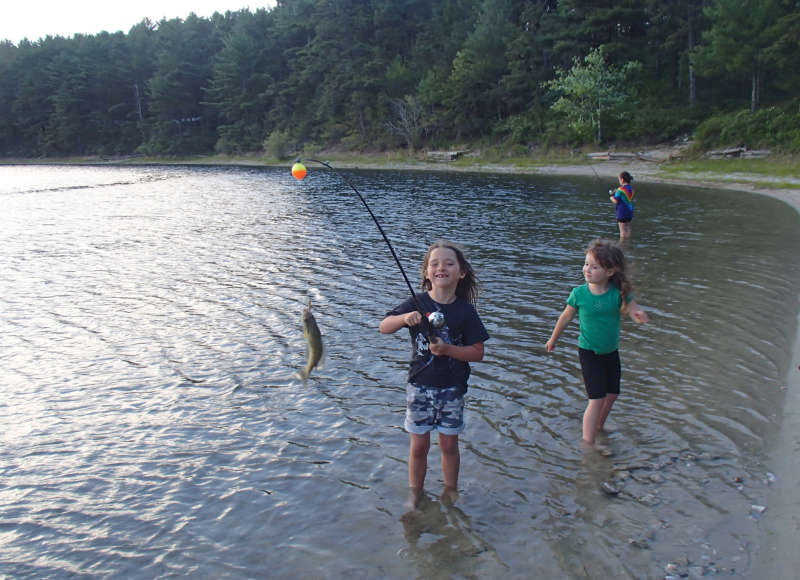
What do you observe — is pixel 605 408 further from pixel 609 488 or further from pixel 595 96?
pixel 595 96

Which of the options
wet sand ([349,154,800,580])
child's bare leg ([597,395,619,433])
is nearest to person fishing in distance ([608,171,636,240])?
wet sand ([349,154,800,580])

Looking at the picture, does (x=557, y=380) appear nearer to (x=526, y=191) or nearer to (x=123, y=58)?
(x=526, y=191)

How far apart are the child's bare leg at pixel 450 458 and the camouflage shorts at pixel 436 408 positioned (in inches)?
6.0

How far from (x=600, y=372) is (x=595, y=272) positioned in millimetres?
918

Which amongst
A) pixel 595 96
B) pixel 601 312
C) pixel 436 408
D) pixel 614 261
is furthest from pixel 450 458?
pixel 595 96

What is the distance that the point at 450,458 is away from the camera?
4855 mm

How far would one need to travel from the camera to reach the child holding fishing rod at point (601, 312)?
5.18 m

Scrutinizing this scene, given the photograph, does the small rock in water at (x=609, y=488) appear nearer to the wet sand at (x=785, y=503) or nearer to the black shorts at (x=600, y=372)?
the black shorts at (x=600, y=372)

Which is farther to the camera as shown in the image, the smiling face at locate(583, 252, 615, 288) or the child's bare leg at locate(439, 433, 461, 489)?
the smiling face at locate(583, 252, 615, 288)

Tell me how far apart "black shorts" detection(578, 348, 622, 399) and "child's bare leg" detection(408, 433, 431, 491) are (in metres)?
1.66

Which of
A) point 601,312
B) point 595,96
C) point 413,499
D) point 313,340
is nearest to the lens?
point 313,340

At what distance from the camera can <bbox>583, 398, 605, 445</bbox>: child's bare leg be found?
5539 mm

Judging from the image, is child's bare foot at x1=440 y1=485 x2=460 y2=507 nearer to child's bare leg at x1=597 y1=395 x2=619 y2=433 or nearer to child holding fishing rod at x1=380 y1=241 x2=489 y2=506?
child holding fishing rod at x1=380 y1=241 x2=489 y2=506

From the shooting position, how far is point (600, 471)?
5.31 m
